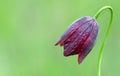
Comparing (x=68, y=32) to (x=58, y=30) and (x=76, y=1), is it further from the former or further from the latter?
(x=76, y=1)

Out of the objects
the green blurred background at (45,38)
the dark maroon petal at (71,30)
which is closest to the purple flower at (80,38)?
the dark maroon petal at (71,30)

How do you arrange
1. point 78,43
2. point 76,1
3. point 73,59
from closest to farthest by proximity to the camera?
point 78,43 < point 73,59 < point 76,1

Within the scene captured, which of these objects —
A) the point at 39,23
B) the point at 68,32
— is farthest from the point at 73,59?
the point at 68,32

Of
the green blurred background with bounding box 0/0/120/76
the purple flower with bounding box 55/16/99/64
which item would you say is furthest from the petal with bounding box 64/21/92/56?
the green blurred background with bounding box 0/0/120/76

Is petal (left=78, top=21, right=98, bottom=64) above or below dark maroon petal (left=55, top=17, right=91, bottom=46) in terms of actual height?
below

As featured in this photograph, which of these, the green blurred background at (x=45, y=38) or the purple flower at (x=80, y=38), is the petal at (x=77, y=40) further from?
the green blurred background at (x=45, y=38)

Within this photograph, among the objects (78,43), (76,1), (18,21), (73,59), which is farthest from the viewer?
(76,1)

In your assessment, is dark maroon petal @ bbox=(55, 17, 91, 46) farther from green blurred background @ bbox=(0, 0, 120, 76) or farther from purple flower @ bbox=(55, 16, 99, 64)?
green blurred background @ bbox=(0, 0, 120, 76)
